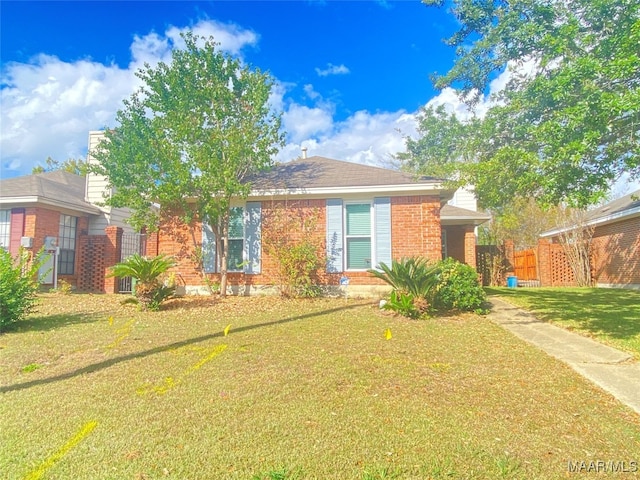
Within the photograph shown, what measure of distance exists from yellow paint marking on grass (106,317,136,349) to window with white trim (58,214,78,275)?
309 inches

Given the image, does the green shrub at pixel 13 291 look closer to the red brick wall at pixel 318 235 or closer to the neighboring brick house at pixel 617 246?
the red brick wall at pixel 318 235

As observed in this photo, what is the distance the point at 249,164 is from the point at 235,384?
7.26 m

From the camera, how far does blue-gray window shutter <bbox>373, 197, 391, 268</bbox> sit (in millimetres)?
10023

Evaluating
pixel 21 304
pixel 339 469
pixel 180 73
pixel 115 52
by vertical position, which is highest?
pixel 115 52

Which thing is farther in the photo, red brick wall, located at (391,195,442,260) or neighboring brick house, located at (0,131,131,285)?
neighboring brick house, located at (0,131,131,285)

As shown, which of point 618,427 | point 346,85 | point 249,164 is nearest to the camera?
point 618,427

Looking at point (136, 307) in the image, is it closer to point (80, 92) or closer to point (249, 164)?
point (249, 164)

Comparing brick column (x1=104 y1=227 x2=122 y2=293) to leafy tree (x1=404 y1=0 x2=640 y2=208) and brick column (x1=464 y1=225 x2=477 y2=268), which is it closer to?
leafy tree (x1=404 y1=0 x2=640 y2=208)

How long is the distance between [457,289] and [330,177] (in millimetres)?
4766

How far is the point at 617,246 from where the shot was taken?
1495cm

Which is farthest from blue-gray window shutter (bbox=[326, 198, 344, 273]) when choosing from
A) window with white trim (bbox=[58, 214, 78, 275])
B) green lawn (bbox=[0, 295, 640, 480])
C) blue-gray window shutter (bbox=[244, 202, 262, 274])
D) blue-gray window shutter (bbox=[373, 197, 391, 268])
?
window with white trim (bbox=[58, 214, 78, 275])

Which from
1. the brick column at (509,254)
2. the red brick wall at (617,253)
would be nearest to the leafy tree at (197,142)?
the brick column at (509,254)

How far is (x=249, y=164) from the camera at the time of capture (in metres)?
10.2

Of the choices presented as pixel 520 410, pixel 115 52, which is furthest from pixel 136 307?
pixel 520 410
